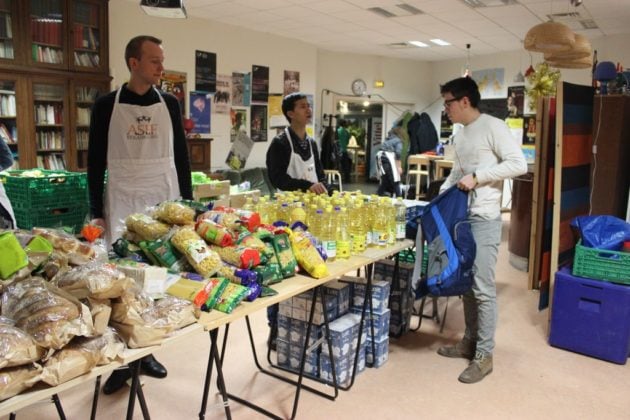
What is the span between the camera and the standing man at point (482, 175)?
2.70 meters

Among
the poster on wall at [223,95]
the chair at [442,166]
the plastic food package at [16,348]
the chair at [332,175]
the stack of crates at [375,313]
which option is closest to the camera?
the plastic food package at [16,348]

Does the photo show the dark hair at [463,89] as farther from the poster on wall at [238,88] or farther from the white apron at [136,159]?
the poster on wall at [238,88]

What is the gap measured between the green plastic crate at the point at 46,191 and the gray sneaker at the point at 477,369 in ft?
8.32

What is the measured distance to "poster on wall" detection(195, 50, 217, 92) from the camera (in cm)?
711

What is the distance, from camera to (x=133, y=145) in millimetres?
2574

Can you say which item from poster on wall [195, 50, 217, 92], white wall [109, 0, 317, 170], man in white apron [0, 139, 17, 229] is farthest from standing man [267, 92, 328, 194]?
poster on wall [195, 50, 217, 92]

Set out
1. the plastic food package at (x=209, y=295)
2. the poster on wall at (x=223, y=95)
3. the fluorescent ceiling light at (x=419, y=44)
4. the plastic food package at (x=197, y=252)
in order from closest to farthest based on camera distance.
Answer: the plastic food package at (x=209, y=295) → the plastic food package at (x=197, y=252) → the poster on wall at (x=223, y=95) → the fluorescent ceiling light at (x=419, y=44)

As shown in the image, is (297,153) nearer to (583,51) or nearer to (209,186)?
(209,186)

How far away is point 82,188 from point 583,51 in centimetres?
435

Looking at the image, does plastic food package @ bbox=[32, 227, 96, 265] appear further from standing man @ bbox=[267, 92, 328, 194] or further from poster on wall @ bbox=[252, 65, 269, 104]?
poster on wall @ bbox=[252, 65, 269, 104]

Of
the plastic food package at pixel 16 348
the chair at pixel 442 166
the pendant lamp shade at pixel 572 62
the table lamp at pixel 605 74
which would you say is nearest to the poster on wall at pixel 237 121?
the chair at pixel 442 166

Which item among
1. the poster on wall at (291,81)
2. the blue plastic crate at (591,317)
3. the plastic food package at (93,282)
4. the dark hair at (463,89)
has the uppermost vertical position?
the poster on wall at (291,81)

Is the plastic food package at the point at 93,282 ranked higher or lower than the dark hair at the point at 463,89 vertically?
lower

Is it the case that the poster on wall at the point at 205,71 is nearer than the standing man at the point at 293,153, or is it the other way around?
the standing man at the point at 293,153
